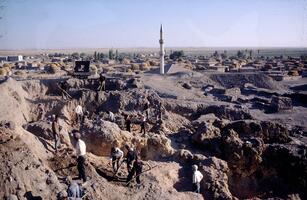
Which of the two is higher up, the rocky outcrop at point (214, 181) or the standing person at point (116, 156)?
the standing person at point (116, 156)

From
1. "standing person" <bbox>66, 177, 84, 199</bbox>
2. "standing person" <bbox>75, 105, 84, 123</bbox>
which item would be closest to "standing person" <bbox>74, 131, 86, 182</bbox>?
"standing person" <bbox>66, 177, 84, 199</bbox>

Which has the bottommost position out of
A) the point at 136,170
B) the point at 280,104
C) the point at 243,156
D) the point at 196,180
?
the point at 280,104

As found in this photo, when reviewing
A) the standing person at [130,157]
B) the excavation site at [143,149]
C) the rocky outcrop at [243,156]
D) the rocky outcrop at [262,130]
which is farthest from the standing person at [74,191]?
the rocky outcrop at [262,130]

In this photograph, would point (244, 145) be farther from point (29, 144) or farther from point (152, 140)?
point (29, 144)

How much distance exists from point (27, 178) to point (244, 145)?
8.17 meters

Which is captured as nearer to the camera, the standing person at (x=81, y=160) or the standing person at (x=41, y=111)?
the standing person at (x=81, y=160)

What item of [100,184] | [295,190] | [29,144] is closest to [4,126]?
[29,144]

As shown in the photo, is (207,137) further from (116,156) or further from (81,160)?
(81,160)

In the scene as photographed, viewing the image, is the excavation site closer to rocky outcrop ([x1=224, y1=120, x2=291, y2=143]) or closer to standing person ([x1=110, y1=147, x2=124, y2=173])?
rocky outcrop ([x1=224, y1=120, x2=291, y2=143])

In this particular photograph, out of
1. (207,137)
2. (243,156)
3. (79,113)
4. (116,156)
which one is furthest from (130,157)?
(79,113)

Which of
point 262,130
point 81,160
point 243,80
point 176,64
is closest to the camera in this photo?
point 81,160

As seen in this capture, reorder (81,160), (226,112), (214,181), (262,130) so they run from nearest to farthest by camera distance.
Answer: (81,160)
(214,181)
(262,130)
(226,112)

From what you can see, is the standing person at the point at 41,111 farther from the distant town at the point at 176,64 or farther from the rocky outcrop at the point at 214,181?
the distant town at the point at 176,64

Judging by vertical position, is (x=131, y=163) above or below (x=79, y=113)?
below
